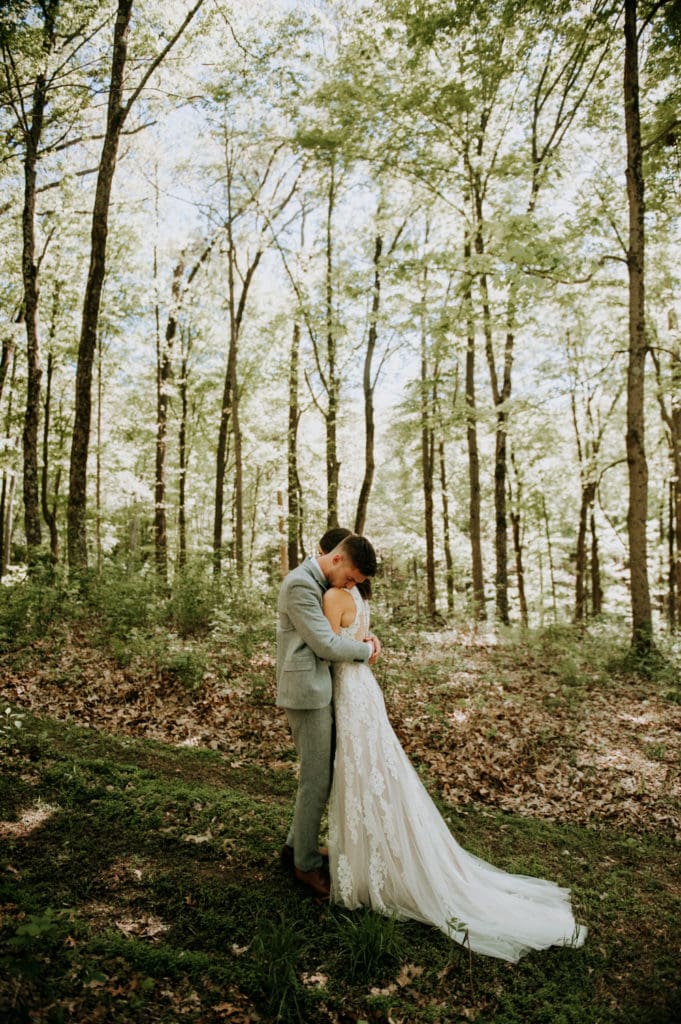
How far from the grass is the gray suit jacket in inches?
53.9

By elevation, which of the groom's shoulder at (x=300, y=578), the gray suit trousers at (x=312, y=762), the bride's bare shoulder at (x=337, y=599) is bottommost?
the gray suit trousers at (x=312, y=762)

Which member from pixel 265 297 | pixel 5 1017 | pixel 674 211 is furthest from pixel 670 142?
pixel 265 297

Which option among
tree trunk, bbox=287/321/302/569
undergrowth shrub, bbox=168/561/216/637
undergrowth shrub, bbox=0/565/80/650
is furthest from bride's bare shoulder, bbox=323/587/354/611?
tree trunk, bbox=287/321/302/569

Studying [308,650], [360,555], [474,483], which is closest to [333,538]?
[360,555]

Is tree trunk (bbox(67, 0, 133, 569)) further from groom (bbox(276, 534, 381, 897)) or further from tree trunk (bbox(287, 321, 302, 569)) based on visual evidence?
tree trunk (bbox(287, 321, 302, 569))

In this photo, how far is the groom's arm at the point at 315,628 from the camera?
3729 millimetres

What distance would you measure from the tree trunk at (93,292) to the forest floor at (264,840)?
10.4 ft

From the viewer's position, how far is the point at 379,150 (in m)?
13.3

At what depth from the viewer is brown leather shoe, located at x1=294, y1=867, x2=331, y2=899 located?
3863mm

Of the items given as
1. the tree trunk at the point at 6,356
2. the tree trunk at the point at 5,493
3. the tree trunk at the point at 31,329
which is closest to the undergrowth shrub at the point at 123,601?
the tree trunk at the point at 31,329

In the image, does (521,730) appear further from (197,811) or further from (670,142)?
(670,142)

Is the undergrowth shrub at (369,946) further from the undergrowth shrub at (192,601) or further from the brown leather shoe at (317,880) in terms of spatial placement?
the undergrowth shrub at (192,601)

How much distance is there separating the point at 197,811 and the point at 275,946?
1915mm

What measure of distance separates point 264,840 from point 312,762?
135cm
